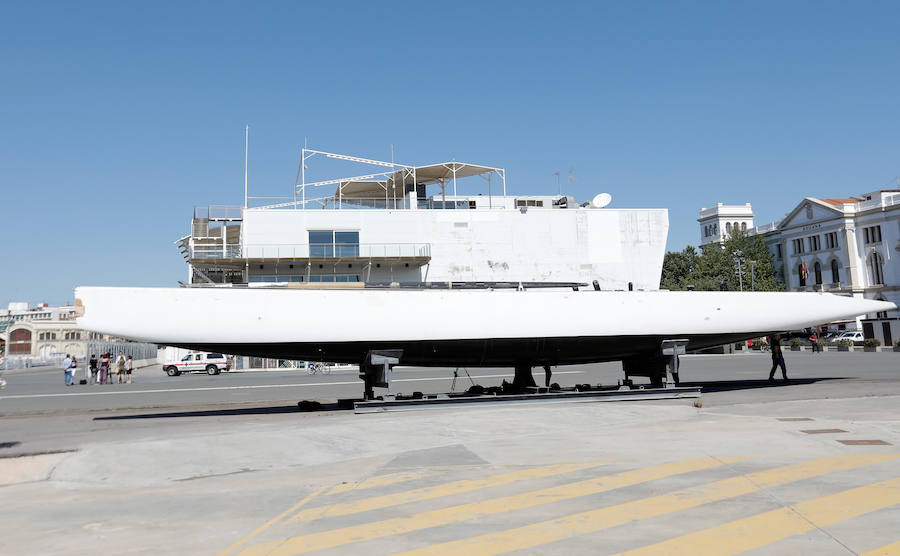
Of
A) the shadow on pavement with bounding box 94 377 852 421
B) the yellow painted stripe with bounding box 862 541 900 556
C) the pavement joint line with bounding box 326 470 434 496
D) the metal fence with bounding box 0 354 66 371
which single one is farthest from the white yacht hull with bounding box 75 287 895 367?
the metal fence with bounding box 0 354 66 371

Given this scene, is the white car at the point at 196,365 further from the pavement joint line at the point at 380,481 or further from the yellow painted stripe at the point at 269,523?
the yellow painted stripe at the point at 269,523

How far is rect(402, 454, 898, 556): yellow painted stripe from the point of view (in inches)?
188

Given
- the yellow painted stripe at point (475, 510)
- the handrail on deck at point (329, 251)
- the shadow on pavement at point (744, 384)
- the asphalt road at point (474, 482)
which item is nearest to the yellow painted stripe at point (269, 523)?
the asphalt road at point (474, 482)

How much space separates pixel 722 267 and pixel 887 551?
94346 mm

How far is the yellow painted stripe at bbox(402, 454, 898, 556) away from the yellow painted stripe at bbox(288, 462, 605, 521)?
4.52ft

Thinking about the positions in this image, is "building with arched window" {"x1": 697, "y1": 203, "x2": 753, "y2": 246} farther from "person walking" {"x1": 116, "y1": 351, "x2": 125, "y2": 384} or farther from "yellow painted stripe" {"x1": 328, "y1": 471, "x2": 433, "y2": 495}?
"yellow painted stripe" {"x1": 328, "y1": 471, "x2": 433, "y2": 495}

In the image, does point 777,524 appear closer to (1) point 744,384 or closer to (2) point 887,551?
(2) point 887,551

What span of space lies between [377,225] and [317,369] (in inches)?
394

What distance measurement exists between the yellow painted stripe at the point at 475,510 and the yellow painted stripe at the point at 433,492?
50 centimetres

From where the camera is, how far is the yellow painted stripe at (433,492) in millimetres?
5875

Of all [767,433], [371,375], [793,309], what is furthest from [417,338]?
[793,309]

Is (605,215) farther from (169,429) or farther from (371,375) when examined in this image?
(169,429)

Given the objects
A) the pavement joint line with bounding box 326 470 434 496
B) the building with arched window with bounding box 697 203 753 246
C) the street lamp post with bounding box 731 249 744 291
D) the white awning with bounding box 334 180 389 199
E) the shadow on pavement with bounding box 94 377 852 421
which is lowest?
the shadow on pavement with bounding box 94 377 852 421

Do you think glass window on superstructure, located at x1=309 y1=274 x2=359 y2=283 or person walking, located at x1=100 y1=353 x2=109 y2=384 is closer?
person walking, located at x1=100 y1=353 x2=109 y2=384
